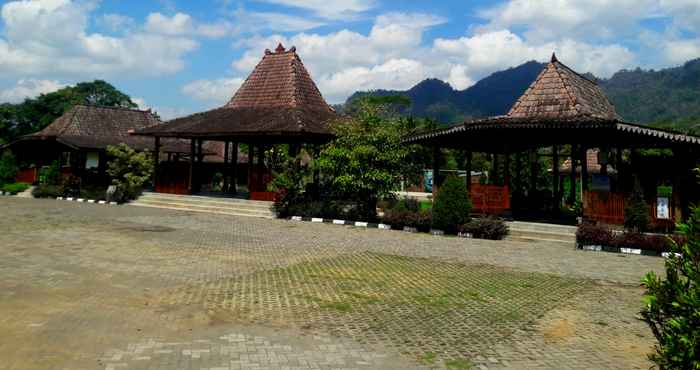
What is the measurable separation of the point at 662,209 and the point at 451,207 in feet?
17.5

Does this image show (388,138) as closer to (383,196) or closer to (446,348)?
(383,196)

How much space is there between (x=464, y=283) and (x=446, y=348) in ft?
10.5

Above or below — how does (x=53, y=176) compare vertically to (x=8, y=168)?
below

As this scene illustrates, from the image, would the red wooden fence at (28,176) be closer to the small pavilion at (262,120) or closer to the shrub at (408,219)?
the small pavilion at (262,120)

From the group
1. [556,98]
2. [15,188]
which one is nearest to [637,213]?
[556,98]

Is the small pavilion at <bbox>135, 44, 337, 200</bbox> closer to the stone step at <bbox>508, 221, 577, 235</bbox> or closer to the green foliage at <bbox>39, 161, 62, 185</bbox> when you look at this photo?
the green foliage at <bbox>39, 161, 62, 185</bbox>

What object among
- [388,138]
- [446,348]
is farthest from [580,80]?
[446,348]

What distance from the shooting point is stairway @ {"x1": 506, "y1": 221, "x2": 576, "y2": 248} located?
13914 mm

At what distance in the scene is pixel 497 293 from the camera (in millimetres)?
7602

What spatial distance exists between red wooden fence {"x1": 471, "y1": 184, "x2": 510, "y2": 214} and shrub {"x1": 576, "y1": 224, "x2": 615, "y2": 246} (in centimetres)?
316

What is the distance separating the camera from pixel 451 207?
14.6 metres

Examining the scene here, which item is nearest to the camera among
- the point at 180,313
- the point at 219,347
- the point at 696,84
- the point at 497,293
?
the point at 219,347

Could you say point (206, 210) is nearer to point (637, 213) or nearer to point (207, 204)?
point (207, 204)

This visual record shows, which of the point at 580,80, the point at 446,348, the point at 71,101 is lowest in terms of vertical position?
the point at 446,348
